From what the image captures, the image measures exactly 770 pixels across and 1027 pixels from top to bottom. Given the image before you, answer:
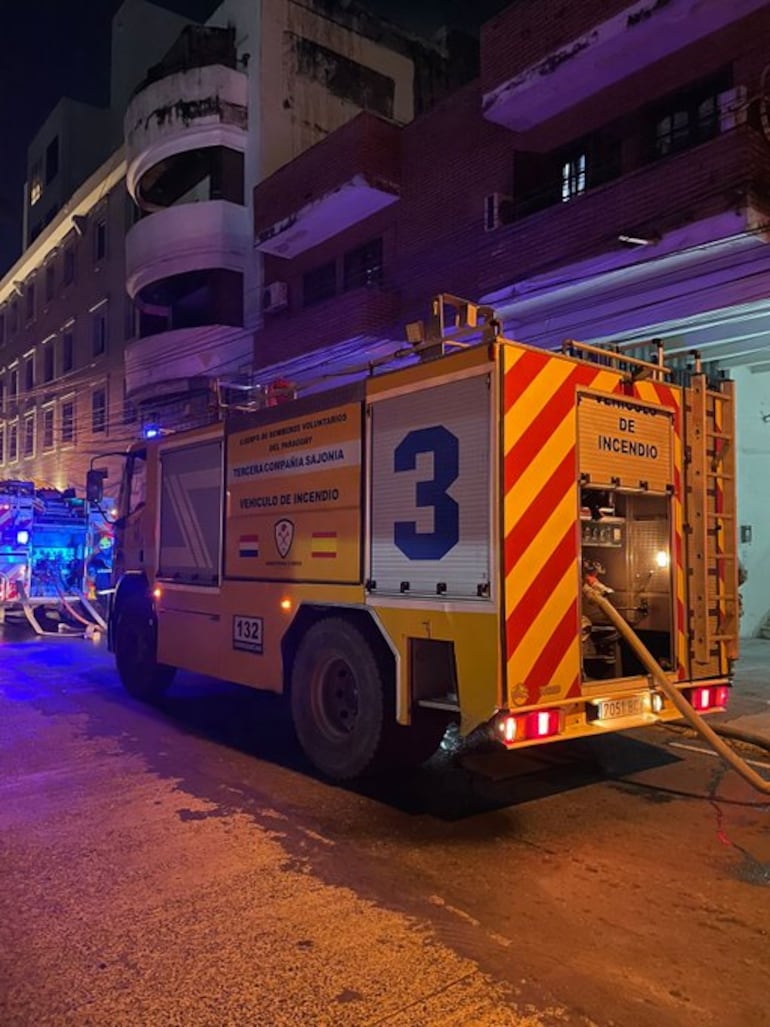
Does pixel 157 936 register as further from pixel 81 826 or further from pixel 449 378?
pixel 449 378

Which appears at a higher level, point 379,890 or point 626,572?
point 626,572

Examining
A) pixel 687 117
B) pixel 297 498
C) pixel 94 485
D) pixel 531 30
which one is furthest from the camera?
pixel 531 30

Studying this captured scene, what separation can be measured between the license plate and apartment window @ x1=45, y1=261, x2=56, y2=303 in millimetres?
33612

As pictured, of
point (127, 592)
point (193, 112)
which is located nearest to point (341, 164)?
point (193, 112)

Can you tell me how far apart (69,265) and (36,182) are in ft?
27.4

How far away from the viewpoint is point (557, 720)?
5121 mm

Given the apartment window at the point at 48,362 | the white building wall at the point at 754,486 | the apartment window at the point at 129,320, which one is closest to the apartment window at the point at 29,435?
the apartment window at the point at 48,362

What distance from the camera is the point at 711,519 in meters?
6.43

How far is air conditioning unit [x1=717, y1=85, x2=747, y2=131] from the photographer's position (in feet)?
33.9

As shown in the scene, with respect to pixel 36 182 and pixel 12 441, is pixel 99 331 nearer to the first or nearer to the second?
pixel 12 441

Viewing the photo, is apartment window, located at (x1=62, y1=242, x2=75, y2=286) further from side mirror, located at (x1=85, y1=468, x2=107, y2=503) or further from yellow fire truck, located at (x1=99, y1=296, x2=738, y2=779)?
yellow fire truck, located at (x1=99, y1=296, x2=738, y2=779)

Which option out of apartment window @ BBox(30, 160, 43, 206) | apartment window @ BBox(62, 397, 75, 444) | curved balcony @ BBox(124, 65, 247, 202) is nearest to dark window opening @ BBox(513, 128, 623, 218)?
curved balcony @ BBox(124, 65, 247, 202)

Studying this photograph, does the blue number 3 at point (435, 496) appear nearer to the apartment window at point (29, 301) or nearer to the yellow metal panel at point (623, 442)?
the yellow metal panel at point (623, 442)

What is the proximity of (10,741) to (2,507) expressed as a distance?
10.1 meters
